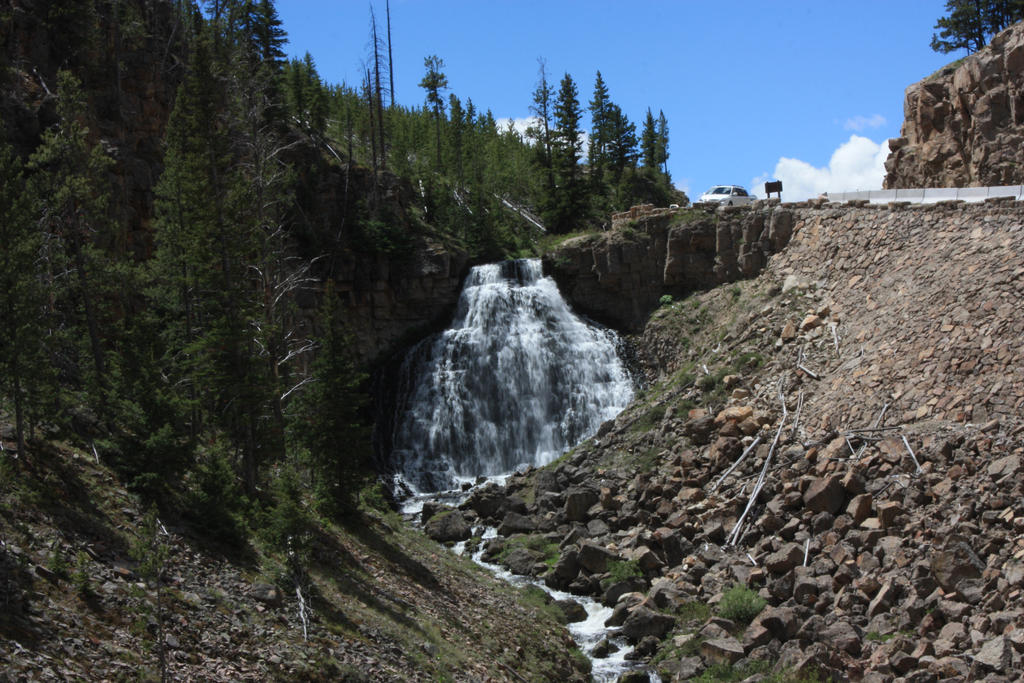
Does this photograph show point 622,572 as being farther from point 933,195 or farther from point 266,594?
point 933,195

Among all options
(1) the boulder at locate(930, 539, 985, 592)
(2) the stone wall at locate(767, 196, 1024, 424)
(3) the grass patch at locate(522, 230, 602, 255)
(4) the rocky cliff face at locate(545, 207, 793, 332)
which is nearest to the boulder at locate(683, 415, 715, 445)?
(2) the stone wall at locate(767, 196, 1024, 424)

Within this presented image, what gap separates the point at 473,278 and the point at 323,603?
30756mm

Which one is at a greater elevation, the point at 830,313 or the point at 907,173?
the point at 907,173

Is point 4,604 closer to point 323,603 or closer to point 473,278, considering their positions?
point 323,603

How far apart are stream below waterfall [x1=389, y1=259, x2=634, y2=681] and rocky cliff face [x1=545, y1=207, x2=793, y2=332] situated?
63.2 inches

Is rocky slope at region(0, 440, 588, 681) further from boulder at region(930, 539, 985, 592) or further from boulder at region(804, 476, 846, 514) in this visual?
boulder at region(930, 539, 985, 592)

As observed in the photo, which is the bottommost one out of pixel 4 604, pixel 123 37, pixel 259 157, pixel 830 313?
pixel 4 604

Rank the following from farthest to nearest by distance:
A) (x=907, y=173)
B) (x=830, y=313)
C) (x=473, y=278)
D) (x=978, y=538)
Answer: (x=473, y=278) → (x=907, y=173) → (x=830, y=313) → (x=978, y=538)

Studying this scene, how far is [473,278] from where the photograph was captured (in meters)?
44.7

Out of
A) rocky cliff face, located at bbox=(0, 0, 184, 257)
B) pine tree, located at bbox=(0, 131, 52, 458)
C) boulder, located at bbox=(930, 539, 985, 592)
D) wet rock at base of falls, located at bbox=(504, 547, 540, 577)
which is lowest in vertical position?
wet rock at base of falls, located at bbox=(504, 547, 540, 577)

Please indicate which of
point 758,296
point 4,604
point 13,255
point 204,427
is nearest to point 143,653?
point 4,604

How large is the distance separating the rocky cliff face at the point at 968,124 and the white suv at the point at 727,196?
6.83 m

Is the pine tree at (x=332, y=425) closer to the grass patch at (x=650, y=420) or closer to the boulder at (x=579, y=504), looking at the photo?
the boulder at (x=579, y=504)

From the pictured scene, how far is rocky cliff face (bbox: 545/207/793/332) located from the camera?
3728cm
